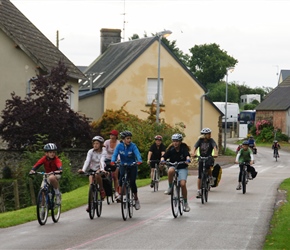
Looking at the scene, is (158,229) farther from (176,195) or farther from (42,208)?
(42,208)

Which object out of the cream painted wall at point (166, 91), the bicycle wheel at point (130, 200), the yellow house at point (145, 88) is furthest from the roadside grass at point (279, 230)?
the cream painted wall at point (166, 91)

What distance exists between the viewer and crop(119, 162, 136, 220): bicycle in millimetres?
19598

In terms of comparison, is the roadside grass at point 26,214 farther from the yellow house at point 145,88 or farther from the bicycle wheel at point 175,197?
the yellow house at point 145,88

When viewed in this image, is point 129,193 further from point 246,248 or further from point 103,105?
point 103,105

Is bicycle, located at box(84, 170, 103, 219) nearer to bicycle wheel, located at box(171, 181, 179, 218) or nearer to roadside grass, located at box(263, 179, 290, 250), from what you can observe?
bicycle wheel, located at box(171, 181, 179, 218)

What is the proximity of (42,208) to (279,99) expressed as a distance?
85.2 meters

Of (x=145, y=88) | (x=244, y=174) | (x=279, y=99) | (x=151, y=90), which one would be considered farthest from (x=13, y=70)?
(x=279, y=99)

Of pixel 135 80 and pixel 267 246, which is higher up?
pixel 135 80

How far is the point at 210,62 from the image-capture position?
144 m

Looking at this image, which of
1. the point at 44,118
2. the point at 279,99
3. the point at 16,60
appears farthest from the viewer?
the point at 279,99

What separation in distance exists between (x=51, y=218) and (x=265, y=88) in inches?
5946

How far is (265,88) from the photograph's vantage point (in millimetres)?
169250

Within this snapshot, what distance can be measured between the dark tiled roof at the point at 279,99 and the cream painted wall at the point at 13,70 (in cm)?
5735

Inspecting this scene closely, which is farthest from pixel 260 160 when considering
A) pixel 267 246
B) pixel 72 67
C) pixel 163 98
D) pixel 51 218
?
pixel 267 246
